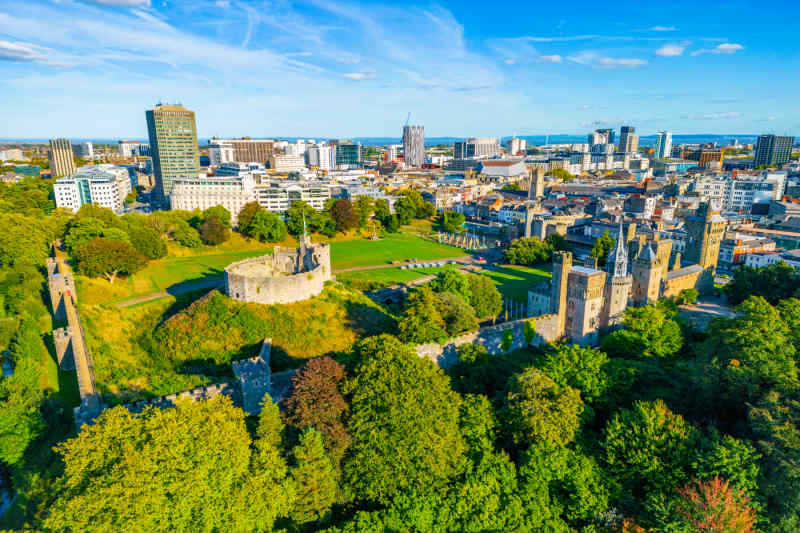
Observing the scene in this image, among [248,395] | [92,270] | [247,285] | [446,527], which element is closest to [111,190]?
[92,270]

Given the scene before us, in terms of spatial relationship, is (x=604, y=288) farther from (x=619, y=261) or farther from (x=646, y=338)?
(x=646, y=338)

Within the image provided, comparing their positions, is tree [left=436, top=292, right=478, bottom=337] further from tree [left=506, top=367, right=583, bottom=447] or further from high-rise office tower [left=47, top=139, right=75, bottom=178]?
high-rise office tower [left=47, top=139, right=75, bottom=178]

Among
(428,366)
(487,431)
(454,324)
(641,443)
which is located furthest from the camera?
(454,324)

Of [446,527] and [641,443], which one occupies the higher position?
[641,443]

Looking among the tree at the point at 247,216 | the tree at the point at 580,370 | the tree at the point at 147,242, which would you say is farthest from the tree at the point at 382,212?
the tree at the point at 580,370

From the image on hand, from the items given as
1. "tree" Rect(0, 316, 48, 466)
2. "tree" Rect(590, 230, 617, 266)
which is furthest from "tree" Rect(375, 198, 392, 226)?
"tree" Rect(0, 316, 48, 466)

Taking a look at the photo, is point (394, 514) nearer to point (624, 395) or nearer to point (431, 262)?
point (624, 395)

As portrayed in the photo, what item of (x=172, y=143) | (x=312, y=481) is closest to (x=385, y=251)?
(x=312, y=481)

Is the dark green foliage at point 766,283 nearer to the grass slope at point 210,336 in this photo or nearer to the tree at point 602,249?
the tree at point 602,249
